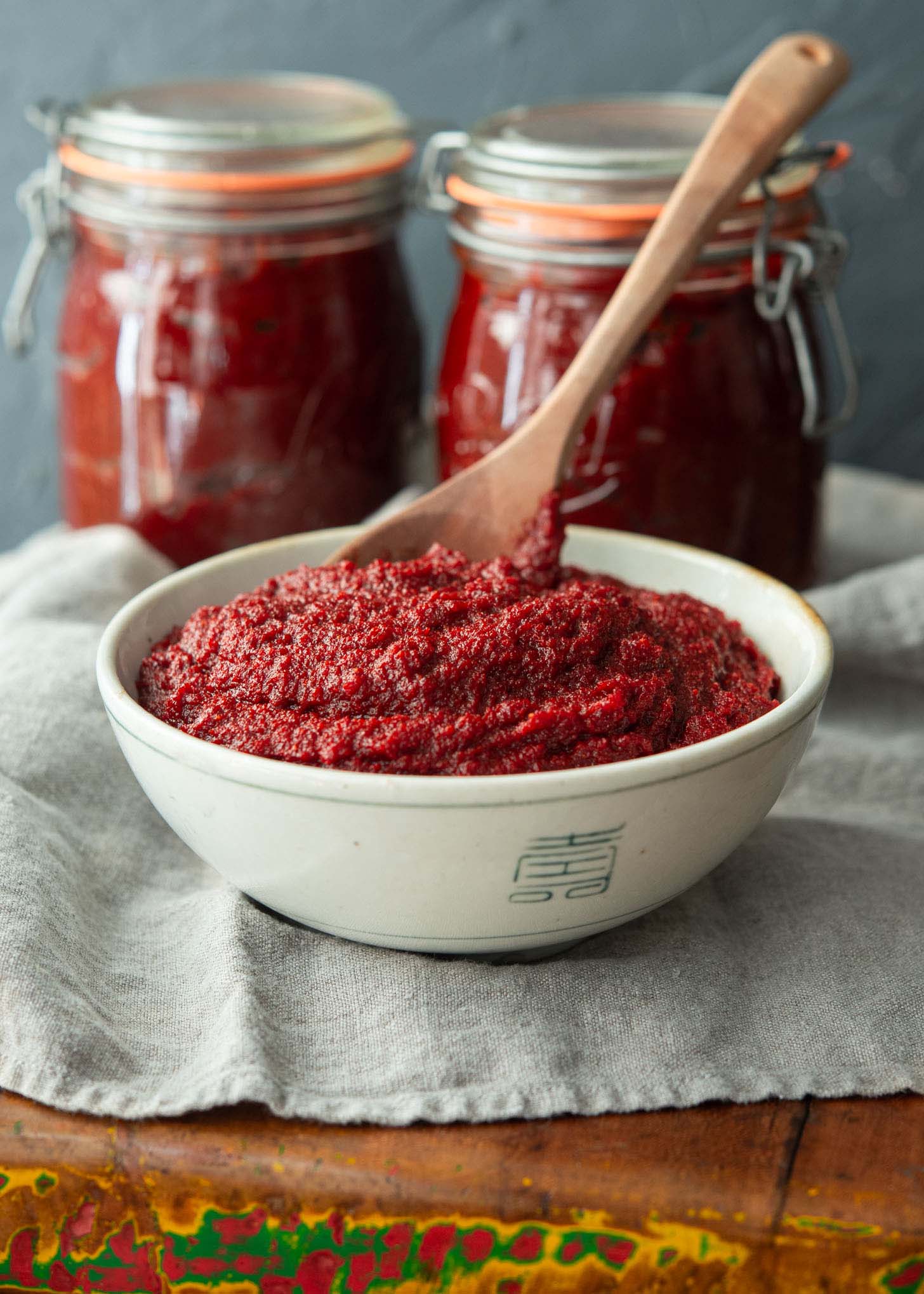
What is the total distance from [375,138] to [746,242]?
463 mm

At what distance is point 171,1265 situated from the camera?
0.88 metres

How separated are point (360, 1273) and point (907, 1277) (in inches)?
13.2

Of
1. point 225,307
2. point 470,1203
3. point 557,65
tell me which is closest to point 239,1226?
point 470,1203

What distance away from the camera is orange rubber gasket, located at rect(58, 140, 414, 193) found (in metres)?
1.54

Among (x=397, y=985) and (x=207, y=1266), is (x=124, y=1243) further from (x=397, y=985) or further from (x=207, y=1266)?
(x=397, y=985)

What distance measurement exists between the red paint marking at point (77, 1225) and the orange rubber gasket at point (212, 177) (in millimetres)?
1105

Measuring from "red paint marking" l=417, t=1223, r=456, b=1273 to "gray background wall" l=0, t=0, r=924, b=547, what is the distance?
161cm

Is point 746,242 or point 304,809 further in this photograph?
point 746,242

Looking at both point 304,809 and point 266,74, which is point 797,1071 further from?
point 266,74

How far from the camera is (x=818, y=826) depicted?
1.22 m

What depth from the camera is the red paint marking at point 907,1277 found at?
2.71ft

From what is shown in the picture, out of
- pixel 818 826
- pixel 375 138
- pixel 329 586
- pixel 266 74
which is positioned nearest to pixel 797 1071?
pixel 818 826

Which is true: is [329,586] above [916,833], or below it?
above

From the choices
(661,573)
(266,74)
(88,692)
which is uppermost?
(266,74)
